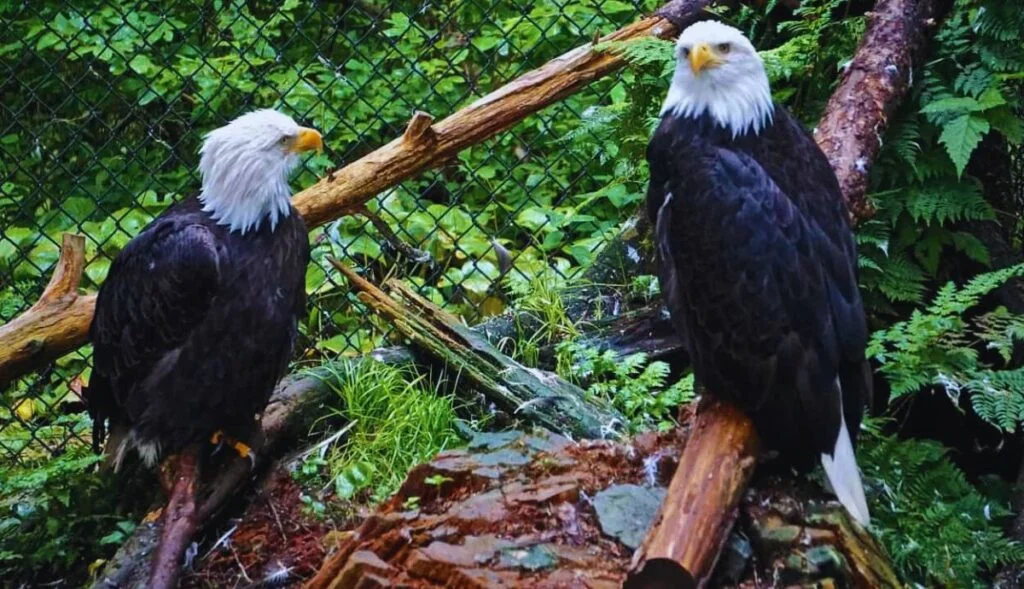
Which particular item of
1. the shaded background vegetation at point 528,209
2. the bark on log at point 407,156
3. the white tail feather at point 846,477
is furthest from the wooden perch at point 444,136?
the white tail feather at point 846,477

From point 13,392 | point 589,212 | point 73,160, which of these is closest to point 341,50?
point 73,160

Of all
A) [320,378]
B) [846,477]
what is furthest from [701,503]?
[320,378]

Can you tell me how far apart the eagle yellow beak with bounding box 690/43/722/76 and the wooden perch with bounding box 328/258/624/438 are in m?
1.33

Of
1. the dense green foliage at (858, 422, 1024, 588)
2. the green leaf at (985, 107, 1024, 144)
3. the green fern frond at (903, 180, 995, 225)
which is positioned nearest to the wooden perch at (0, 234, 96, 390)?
the dense green foliage at (858, 422, 1024, 588)

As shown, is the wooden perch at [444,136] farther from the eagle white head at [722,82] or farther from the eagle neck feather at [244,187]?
the eagle white head at [722,82]

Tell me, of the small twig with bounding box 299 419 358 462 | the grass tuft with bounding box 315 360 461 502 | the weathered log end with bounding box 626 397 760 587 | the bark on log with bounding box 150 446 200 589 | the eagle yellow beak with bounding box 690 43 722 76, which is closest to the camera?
the weathered log end with bounding box 626 397 760 587

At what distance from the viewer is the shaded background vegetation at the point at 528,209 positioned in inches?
153

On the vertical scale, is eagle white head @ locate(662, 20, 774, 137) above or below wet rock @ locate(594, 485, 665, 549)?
above

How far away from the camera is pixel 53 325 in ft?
14.2

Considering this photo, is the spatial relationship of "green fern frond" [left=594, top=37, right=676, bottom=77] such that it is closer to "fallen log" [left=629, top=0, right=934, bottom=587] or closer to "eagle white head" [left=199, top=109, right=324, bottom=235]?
"fallen log" [left=629, top=0, right=934, bottom=587]

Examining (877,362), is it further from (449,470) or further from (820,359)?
(449,470)

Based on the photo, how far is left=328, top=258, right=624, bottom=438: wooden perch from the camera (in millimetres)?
4215

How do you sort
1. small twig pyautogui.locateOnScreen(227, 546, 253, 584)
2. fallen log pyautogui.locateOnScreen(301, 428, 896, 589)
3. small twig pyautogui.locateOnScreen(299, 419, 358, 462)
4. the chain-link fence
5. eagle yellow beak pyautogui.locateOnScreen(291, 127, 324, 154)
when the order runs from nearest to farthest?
1. fallen log pyautogui.locateOnScreen(301, 428, 896, 589)
2. small twig pyautogui.locateOnScreen(227, 546, 253, 584)
3. eagle yellow beak pyautogui.locateOnScreen(291, 127, 324, 154)
4. small twig pyautogui.locateOnScreen(299, 419, 358, 462)
5. the chain-link fence

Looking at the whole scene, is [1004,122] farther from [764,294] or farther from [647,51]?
[764,294]
